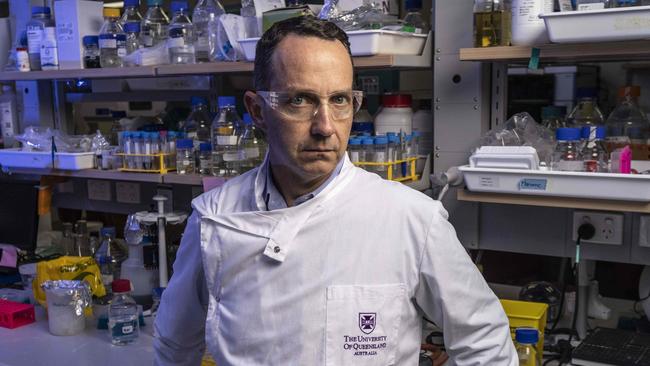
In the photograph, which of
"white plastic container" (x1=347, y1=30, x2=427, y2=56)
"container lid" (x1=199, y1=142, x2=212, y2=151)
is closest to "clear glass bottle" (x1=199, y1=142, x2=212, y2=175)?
"container lid" (x1=199, y1=142, x2=212, y2=151)

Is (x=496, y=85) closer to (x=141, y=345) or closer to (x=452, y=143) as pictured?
(x=452, y=143)

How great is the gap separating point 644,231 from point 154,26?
1677 millimetres

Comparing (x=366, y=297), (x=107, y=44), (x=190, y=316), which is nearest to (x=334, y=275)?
(x=366, y=297)

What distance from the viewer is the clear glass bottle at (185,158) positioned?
199 centimetres

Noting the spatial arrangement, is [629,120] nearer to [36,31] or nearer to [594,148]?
[594,148]

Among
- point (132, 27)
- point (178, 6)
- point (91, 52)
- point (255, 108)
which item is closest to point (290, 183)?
point (255, 108)

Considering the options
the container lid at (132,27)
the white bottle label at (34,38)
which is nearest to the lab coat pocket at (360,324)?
the container lid at (132,27)

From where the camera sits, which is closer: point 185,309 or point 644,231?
point 185,309

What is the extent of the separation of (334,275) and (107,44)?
1.42m

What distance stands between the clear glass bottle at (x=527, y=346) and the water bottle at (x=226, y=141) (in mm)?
931

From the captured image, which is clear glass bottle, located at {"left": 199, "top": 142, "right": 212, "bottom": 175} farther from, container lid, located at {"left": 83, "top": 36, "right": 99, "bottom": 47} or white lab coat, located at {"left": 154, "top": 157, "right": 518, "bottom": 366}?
white lab coat, located at {"left": 154, "top": 157, "right": 518, "bottom": 366}

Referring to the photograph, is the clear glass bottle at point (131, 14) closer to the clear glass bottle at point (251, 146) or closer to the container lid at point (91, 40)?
the container lid at point (91, 40)

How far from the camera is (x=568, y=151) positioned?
1.57 m

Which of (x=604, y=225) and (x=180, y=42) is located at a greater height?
(x=180, y=42)
